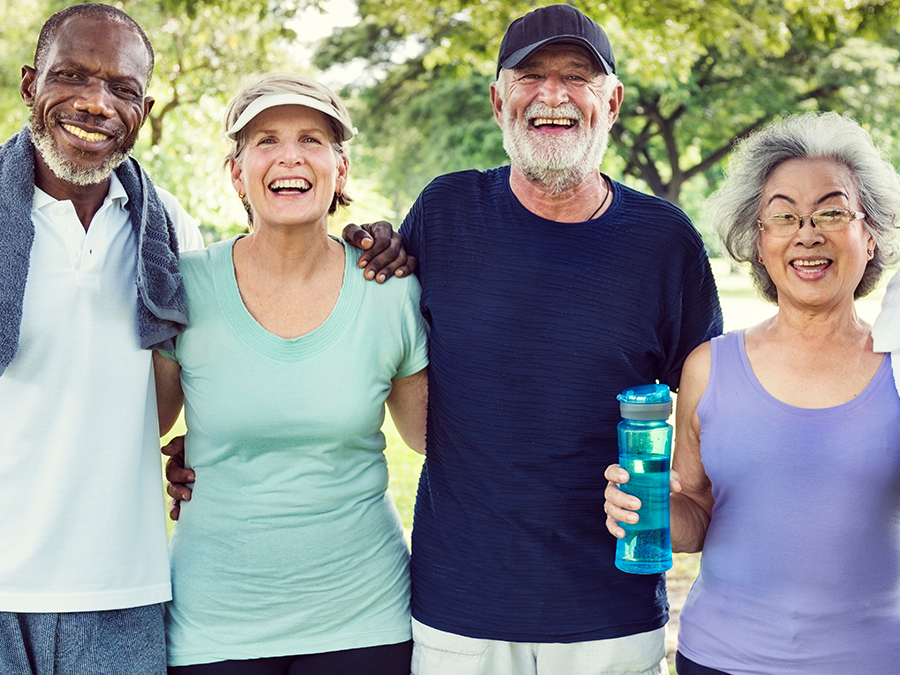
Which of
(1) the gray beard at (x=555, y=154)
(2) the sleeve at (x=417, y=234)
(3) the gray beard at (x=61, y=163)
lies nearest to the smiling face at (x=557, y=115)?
(1) the gray beard at (x=555, y=154)

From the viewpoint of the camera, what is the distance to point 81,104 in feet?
7.81

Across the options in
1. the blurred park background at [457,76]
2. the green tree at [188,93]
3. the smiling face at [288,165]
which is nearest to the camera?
the smiling face at [288,165]

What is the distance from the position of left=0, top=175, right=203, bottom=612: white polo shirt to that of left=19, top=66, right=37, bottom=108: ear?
0.29m

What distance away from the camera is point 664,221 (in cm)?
272

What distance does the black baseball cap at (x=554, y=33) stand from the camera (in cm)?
275

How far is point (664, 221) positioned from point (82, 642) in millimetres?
1976

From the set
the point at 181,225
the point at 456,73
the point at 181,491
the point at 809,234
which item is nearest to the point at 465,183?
the point at 181,225

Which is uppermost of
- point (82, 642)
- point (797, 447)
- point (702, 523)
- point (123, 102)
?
point (123, 102)

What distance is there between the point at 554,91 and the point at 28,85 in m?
1.52

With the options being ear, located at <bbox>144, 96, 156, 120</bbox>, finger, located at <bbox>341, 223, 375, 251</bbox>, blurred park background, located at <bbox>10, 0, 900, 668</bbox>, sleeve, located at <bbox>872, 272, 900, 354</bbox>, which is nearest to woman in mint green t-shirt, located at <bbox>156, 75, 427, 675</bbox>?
finger, located at <bbox>341, 223, 375, 251</bbox>

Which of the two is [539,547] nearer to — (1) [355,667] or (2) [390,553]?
(2) [390,553]

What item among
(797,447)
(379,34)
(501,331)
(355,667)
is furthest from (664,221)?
(379,34)

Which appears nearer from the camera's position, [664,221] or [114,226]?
[114,226]

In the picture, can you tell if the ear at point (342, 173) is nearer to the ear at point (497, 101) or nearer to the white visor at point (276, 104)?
the white visor at point (276, 104)
